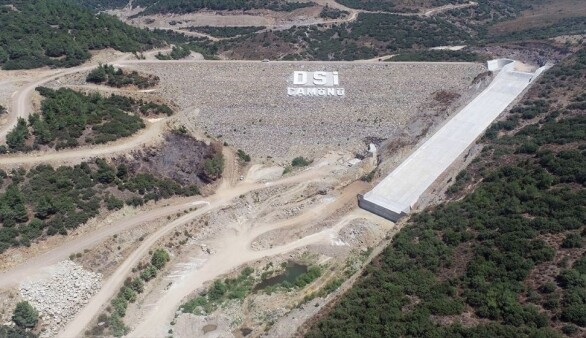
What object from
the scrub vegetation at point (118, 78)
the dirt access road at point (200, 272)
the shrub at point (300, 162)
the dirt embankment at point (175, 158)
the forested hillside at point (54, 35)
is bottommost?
the dirt access road at point (200, 272)

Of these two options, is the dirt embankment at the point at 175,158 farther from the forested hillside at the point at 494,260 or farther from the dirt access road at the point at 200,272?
the forested hillside at the point at 494,260

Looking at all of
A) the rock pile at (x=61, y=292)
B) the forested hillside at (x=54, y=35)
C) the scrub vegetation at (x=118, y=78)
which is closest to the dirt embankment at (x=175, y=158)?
the scrub vegetation at (x=118, y=78)

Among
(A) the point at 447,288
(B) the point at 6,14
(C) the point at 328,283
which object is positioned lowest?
(C) the point at 328,283

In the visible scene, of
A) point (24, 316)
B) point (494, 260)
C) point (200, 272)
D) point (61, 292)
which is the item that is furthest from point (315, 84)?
point (24, 316)

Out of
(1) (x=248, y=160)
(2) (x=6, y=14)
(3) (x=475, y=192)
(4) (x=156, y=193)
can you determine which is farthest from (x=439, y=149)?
(2) (x=6, y=14)

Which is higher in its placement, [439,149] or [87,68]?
[87,68]

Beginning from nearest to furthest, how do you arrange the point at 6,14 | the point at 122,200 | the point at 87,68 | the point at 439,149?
the point at 122,200
the point at 439,149
the point at 87,68
the point at 6,14

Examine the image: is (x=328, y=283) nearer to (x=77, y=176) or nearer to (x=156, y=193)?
(x=156, y=193)
